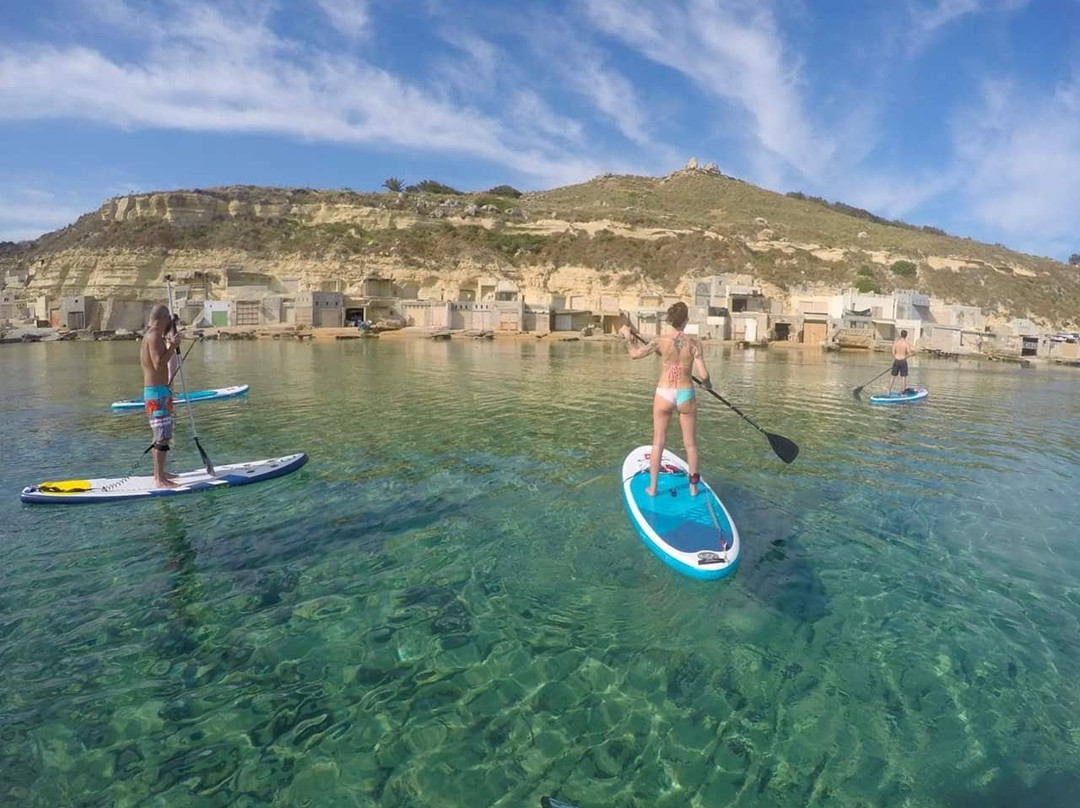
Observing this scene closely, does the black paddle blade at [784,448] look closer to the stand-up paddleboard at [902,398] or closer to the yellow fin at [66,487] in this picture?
the yellow fin at [66,487]

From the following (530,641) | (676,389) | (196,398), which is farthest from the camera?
(196,398)

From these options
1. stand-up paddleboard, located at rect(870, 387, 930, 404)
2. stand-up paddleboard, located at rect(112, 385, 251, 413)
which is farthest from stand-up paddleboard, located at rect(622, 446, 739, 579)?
stand-up paddleboard, located at rect(112, 385, 251, 413)

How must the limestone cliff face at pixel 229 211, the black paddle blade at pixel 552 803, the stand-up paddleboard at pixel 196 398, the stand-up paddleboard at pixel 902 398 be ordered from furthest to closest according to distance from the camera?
the limestone cliff face at pixel 229 211
the stand-up paddleboard at pixel 902 398
the stand-up paddleboard at pixel 196 398
the black paddle blade at pixel 552 803

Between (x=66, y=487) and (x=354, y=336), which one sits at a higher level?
(x=354, y=336)

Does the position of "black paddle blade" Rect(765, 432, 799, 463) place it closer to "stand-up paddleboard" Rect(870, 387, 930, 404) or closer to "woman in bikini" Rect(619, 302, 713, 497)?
"woman in bikini" Rect(619, 302, 713, 497)

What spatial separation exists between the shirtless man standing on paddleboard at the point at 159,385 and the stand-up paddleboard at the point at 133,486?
177 mm

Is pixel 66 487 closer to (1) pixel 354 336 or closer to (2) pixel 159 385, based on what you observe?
(2) pixel 159 385

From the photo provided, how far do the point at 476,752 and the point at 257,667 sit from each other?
189 cm

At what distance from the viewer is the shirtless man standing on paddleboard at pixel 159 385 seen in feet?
26.0

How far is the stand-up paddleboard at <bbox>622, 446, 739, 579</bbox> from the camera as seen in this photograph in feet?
19.3

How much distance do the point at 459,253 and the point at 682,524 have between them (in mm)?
63266

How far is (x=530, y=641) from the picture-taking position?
495 centimetres

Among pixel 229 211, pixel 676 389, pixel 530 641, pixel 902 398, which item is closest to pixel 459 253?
pixel 229 211

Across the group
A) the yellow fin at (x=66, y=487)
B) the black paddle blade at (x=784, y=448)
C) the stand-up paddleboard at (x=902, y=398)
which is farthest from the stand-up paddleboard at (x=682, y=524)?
the stand-up paddleboard at (x=902, y=398)
